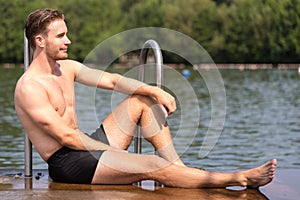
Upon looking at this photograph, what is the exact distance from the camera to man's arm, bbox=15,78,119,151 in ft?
13.7

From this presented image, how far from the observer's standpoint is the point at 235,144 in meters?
13.7

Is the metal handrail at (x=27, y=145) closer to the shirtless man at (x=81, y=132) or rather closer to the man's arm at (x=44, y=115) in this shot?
the shirtless man at (x=81, y=132)

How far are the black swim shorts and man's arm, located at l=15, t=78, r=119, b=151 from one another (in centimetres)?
6

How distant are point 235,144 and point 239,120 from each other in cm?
507

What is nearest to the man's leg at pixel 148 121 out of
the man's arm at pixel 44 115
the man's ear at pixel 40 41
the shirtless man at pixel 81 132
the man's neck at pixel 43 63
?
the shirtless man at pixel 81 132

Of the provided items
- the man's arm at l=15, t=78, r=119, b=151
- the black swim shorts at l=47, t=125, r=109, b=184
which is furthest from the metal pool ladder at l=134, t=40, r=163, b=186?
the man's arm at l=15, t=78, r=119, b=151

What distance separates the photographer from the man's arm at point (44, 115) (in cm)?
419

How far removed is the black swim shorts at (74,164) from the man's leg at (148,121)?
13.7 inches

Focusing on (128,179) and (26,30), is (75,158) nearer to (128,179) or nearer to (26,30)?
(128,179)

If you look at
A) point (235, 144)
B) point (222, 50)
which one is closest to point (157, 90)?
point (235, 144)

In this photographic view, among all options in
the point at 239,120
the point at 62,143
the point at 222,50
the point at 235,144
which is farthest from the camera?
the point at 222,50

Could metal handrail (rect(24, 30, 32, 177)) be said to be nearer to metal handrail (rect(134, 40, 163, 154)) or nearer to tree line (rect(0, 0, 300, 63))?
metal handrail (rect(134, 40, 163, 154))

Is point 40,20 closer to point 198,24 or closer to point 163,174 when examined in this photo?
point 163,174

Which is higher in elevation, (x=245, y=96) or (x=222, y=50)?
(x=222, y=50)
